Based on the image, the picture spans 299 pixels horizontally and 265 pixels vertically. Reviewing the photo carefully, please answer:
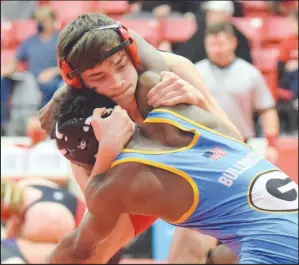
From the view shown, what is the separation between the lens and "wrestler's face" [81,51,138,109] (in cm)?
232

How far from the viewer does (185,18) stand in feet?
24.5

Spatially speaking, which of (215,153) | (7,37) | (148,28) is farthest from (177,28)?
(215,153)

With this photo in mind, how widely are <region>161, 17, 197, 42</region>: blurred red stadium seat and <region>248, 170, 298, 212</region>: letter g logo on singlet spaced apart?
5.12m

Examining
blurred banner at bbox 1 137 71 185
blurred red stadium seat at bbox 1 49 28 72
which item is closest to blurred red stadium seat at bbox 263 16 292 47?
blurred red stadium seat at bbox 1 49 28 72

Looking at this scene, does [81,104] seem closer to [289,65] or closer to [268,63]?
[289,65]

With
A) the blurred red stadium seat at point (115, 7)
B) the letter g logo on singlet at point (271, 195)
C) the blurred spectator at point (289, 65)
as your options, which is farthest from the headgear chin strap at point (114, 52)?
the blurred red stadium seat at point (115, 7)

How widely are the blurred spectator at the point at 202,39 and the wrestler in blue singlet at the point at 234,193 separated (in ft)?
9.72

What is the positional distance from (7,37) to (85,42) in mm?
5928

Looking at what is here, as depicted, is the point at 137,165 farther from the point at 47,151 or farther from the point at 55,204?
the point at 47,151

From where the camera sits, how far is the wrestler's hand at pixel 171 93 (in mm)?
2285

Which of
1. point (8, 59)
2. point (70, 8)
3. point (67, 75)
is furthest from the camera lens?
point (70, 8)

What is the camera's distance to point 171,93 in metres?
2.29

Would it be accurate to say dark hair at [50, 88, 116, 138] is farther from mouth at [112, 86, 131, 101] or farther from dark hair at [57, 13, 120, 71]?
dark hair at [57, 13, 120, 71]

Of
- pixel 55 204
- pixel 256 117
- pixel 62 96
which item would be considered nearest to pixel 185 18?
pixel 256 117
